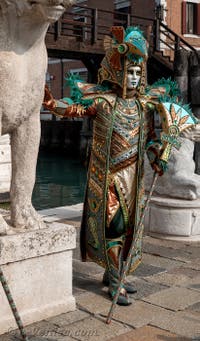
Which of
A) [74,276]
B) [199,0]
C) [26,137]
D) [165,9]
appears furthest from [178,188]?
[199,0]

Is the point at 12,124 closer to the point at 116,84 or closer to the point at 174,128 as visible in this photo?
the point at 116,84

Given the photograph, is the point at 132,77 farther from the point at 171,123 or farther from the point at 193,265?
the point at 193,265

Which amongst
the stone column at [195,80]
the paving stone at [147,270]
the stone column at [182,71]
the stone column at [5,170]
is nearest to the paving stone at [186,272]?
the paving stone at [147,270]

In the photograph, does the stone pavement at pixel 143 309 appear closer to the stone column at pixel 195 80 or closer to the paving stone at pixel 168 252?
the paving stone at pixel 168 252

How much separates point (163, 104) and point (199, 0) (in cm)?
2439

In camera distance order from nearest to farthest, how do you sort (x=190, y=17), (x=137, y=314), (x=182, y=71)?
(x=137, y=314) < (x=182, y=71) < (x=190, y=17)

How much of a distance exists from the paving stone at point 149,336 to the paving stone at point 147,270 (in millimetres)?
1303

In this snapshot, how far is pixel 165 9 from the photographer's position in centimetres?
2531

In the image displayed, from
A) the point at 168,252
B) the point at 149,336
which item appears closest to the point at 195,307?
the point at 149,336

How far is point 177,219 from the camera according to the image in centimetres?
639

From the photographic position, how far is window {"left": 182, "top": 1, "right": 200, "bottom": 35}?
85.9 feet

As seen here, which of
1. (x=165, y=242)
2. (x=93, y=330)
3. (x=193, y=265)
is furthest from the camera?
(x=165, y=242)

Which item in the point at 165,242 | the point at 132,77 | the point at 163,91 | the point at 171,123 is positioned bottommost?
the point at 165,242

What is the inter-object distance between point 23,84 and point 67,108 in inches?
30.2
